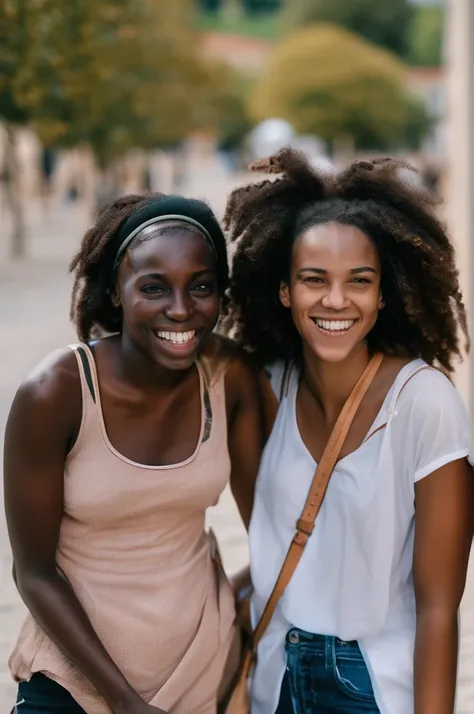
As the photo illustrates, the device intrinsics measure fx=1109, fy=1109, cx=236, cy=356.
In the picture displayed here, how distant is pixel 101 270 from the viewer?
293cm

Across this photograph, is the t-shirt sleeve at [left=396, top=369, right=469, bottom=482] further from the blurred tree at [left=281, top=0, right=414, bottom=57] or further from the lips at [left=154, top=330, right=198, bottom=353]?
the blurred tree at [left=281, top=0, right=414, bottom=57]

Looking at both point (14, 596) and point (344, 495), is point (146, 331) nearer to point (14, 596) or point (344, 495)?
point (344, 495)

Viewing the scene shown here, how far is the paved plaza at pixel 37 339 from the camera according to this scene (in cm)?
453

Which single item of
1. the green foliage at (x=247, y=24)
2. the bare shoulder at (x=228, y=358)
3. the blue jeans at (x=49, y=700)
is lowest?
the blue jeans at (x=49, y=700)

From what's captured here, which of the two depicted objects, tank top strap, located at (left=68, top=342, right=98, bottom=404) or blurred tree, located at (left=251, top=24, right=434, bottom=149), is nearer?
tank top strap, located at (left=68, top=342, right=98, bottom=404)

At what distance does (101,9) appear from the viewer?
1709 centimetres

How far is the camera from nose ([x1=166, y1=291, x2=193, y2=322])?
268 centimetres

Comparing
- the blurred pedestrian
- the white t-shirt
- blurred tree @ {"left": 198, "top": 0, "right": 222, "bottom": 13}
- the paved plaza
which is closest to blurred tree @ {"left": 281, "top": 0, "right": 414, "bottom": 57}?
blurred tree @ {"left": 198, "top": 0, "right": 222, "bottom": 13}

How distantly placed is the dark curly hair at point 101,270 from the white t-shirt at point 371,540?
59 cm

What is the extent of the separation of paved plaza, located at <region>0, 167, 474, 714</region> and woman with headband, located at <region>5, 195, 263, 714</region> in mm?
643

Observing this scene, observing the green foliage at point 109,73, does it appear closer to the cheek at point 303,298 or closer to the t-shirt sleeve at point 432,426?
the cheek at point 303,298

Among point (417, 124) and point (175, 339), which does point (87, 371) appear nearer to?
point (175, 339)

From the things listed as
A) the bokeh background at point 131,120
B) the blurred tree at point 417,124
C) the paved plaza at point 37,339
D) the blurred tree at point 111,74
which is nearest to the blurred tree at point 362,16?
the blurred tree at point 417,124

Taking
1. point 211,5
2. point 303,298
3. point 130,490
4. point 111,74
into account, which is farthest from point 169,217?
point 211,5
